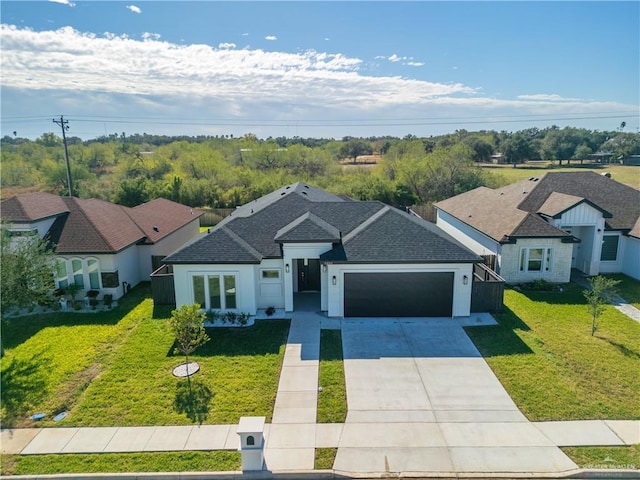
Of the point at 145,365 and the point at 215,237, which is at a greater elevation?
the point at 215,237

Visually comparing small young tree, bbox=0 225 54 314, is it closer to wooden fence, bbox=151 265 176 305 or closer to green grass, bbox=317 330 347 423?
wooden fence, bbox=151 265 176 305

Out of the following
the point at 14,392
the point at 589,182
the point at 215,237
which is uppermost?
the point at 589,182

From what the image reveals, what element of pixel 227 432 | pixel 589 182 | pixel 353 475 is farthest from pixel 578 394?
pixel 589 182

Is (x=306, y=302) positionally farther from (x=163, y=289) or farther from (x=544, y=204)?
(x=544, y=204)

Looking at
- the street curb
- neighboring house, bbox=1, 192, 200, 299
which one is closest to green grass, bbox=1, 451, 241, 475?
the street curb

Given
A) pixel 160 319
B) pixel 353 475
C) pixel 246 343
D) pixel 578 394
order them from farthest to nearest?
pixel 160 319 < pixel 246 343 < pixel 578 394 < pixel 353 475

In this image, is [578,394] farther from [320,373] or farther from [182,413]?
[182,413]
